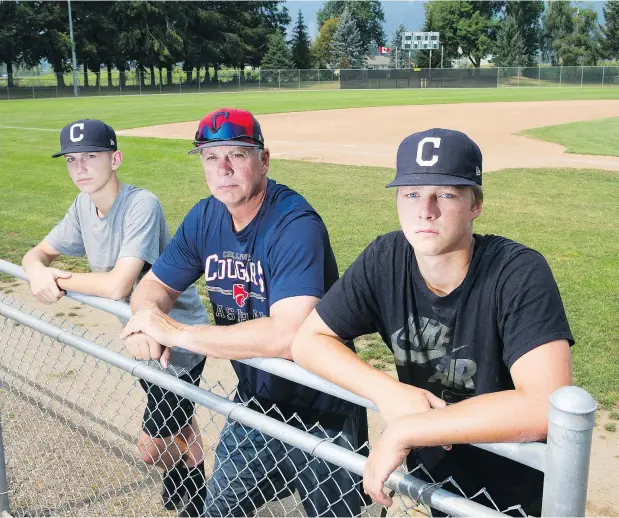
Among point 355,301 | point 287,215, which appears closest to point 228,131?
point 287,215

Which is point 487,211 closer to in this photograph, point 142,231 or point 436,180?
point 142,231

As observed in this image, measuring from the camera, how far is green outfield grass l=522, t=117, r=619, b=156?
17547mm

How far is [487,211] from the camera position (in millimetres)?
10570

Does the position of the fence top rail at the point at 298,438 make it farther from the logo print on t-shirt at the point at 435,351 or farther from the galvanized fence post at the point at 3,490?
the galvanized fence post at the point at 3,490

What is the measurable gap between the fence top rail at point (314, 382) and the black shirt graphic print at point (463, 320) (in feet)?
0.83

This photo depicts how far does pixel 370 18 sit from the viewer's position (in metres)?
121

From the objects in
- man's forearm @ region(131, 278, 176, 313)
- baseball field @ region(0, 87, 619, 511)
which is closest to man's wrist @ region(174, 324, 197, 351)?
man's forearm @ region(131, 278, 176, 313)

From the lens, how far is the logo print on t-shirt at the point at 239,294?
2854 millimetres

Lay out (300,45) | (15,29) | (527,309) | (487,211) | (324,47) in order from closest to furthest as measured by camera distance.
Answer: (527,309), (487,211), (15,29), (300,45), (324,47)

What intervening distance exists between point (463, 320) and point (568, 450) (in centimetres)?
66

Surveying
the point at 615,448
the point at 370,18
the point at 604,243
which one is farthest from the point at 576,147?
the point at 370,18

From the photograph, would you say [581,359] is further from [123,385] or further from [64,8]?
[64,8]

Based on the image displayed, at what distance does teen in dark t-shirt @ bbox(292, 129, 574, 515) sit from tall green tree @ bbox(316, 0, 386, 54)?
113m

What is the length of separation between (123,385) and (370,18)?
124 m
